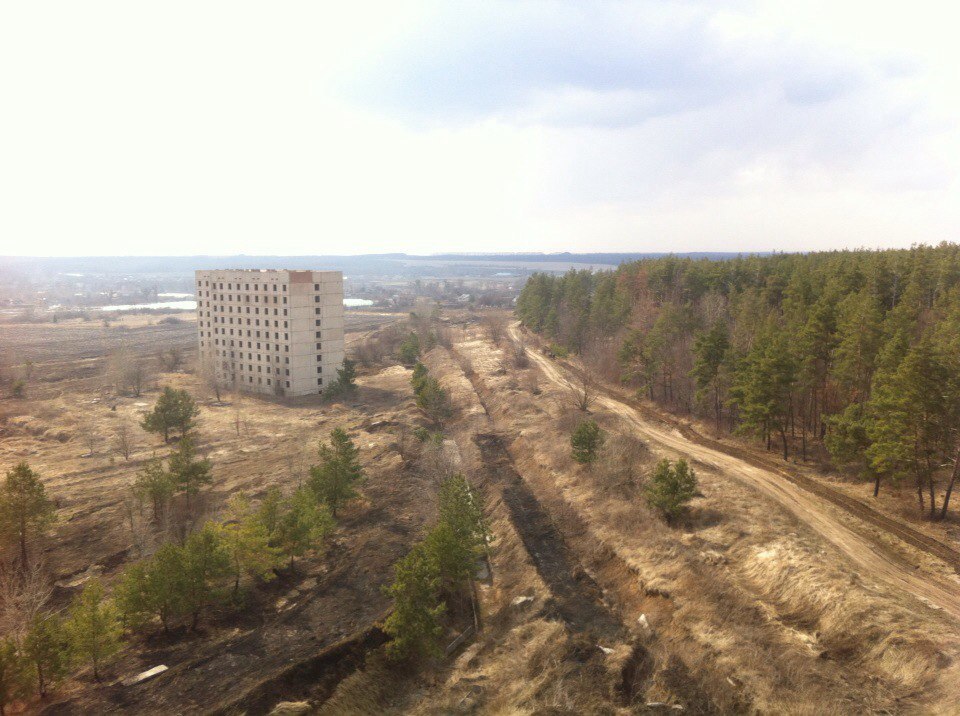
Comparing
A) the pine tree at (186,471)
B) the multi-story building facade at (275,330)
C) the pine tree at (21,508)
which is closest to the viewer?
the pine tree at (21,508)

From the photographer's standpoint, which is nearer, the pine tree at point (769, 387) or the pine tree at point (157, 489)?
the pine tree at point (157, 489)

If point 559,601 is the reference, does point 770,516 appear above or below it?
above

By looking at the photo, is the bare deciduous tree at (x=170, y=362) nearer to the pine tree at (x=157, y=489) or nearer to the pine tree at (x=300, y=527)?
the pine tree at (x=157, y=489)

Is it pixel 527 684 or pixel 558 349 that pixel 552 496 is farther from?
pixel 558 349

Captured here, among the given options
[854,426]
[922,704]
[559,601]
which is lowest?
[559,601]

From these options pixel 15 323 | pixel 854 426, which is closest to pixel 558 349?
pixel 854 426

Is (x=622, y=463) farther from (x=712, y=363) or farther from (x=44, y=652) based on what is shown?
(x=44, y=652)

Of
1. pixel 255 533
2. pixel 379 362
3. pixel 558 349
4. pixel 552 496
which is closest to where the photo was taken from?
pixel 255 533

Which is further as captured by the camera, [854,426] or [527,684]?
[854,426]

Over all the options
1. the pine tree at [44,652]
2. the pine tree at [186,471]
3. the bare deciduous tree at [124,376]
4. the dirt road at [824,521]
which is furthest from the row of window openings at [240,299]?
the pine tree at [44,652]
